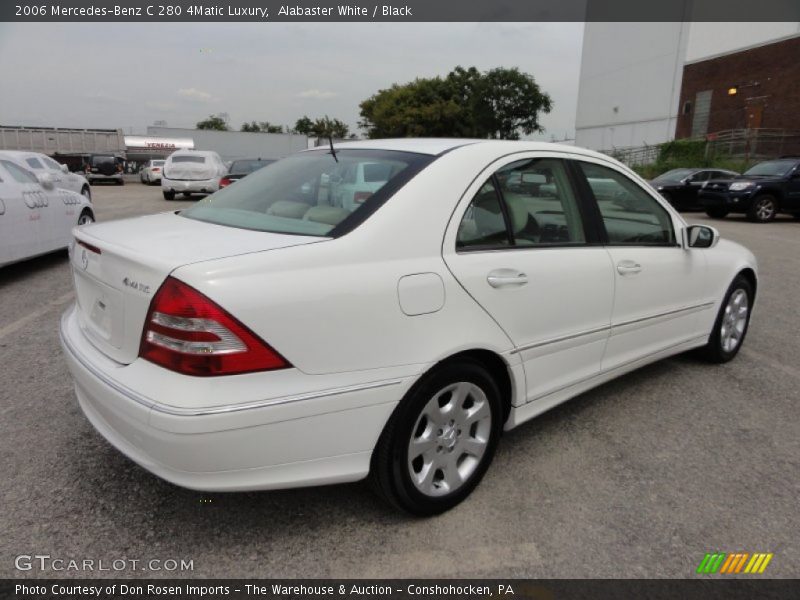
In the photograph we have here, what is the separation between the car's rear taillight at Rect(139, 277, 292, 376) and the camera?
1907 millimetres

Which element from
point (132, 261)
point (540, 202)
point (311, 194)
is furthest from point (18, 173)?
point (540, 202)

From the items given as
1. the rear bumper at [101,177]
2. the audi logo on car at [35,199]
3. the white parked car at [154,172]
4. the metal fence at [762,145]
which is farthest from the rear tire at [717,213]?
the rear bumper at [101,177]

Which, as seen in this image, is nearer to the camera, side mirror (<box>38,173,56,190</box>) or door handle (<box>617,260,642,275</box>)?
door handle (<box>617,260,642,275</box>)

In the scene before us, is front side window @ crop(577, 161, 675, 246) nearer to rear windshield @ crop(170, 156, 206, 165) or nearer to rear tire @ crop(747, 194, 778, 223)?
rear tire @ crop(747, 194, 778, 223)

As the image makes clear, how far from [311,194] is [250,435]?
3.95 ft

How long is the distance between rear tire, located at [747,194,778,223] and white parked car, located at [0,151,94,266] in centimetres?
1495

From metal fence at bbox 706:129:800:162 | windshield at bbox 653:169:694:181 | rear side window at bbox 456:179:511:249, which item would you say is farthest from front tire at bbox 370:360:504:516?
metal fence at bbox 706:129:800:162

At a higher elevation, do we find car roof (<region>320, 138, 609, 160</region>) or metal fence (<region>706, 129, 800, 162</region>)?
metal fence (<region>706, 129, 800, 162</region>)

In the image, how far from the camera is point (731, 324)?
171 inches

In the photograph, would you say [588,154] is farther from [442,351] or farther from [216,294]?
[216,294]

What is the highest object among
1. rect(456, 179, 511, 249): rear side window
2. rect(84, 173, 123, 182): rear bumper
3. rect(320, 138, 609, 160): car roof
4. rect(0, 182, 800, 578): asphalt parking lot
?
rect(320, 138, 609, 160): car roof

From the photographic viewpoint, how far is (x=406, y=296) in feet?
7.18

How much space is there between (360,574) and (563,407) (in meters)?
1.87

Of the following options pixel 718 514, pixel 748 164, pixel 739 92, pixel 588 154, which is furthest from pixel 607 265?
pixel 739 92
